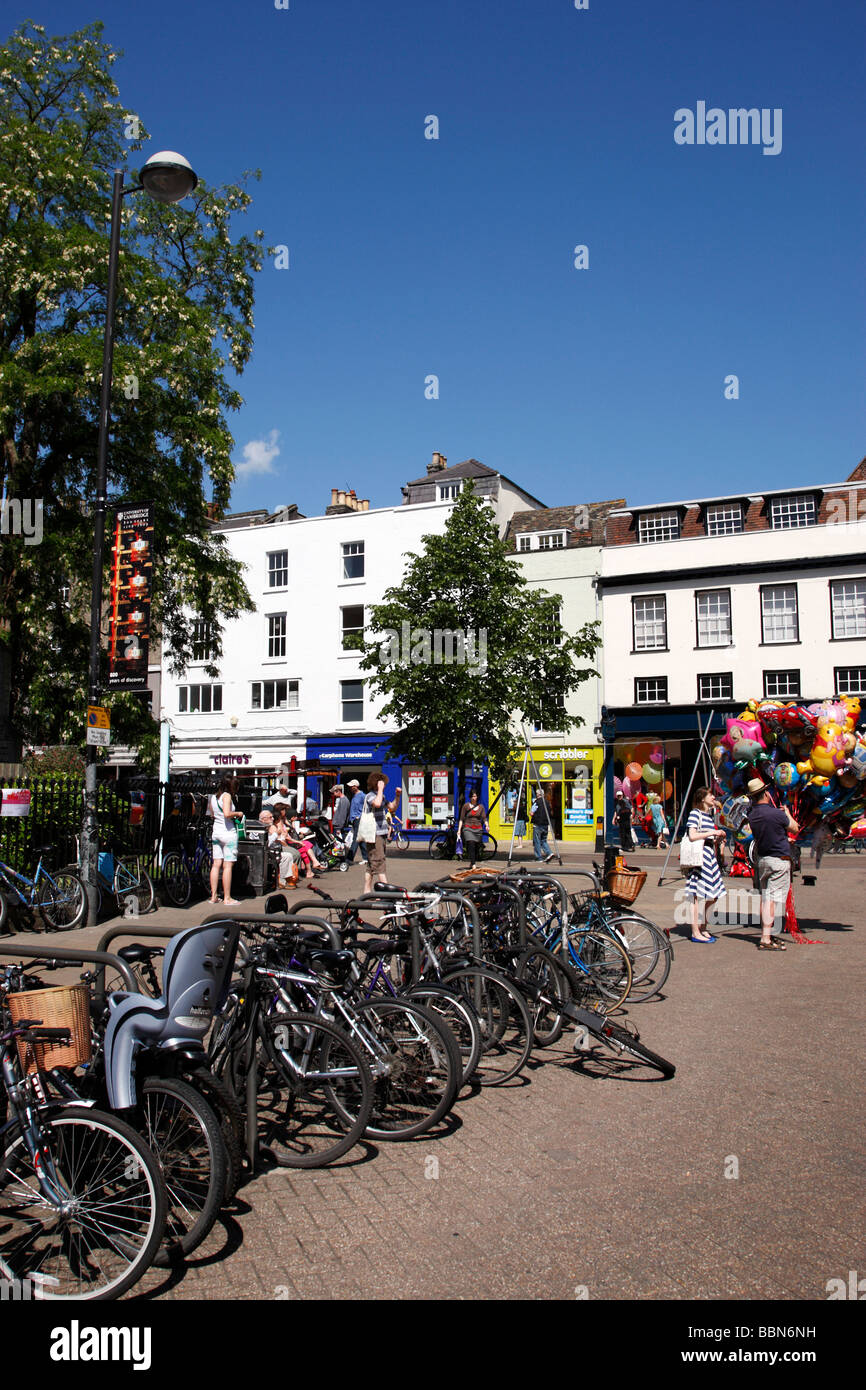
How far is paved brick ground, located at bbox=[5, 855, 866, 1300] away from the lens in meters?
3.60

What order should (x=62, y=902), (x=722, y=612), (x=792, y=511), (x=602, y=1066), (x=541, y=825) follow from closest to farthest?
(x=602, y=1066) < (x=62, y=902) < (x=541, y=825) < (x=792, y=511) < (x=722, y=612)

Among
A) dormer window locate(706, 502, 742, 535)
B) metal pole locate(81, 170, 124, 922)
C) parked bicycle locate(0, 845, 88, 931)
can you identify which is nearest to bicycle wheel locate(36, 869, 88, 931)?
parked bicycle locate(0, 845, 88, 931)

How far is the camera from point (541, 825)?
23.7m

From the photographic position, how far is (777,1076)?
6.20 meters

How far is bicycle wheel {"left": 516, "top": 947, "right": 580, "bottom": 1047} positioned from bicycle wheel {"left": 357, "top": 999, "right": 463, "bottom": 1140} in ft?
5.29

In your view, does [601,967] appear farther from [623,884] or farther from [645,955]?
[623,884]

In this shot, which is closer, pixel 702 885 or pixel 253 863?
pixel 702 885

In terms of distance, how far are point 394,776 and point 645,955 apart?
95.6 ft

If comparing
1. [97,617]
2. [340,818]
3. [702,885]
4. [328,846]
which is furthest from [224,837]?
[328,846]

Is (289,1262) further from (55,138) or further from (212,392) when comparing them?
(55,138)

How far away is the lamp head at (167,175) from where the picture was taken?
34.5 feet
